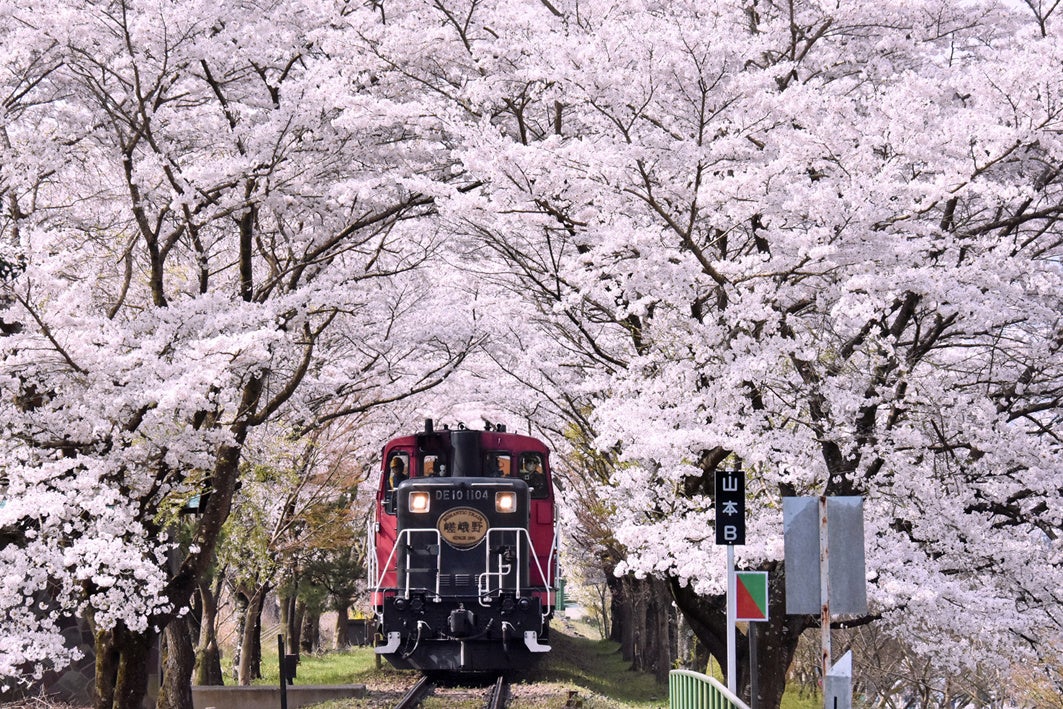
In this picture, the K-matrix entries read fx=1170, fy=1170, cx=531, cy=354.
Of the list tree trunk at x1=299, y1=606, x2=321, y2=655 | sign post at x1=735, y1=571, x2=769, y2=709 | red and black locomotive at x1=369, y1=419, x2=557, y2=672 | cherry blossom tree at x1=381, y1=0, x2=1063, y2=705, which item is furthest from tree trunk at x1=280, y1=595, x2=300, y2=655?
sign post at x1=735, y1=571, x2=769, y2=709

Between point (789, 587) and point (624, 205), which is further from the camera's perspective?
point (624, 205)

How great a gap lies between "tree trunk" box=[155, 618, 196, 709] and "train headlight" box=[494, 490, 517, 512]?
5.35 m

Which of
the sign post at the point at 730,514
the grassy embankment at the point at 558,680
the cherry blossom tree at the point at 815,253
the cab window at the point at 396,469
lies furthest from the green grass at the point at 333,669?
the sign post at the point at 730,514

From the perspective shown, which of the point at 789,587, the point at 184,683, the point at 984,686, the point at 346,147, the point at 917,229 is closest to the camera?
the point at 789,587

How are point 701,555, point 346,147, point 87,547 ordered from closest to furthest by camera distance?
point 87,547
point 701,555
point 346,147

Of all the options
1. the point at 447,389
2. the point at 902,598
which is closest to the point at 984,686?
the point at 447,389

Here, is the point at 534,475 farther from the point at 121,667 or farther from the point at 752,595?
the point at 752,595

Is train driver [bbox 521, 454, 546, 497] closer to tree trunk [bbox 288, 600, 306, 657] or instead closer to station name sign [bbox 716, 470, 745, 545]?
station name sign [bbox 716, 470, 745, 545]

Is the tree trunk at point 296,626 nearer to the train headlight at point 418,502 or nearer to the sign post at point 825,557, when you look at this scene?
the train headlight at point 418,502

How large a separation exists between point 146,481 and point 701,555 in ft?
20.6

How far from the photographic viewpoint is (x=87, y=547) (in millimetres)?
11000

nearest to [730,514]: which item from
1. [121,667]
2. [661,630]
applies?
[121,667]

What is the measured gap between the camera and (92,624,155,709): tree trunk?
14.1 metres

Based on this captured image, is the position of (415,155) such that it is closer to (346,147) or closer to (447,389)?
(346,147)
